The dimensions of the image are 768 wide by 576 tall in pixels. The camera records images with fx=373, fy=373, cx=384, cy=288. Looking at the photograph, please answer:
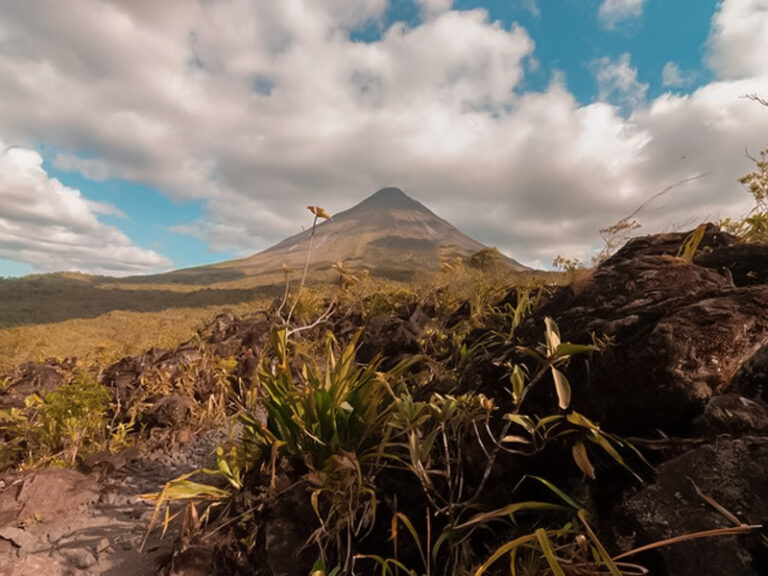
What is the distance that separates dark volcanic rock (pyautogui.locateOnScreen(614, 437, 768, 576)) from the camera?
118 centimetres

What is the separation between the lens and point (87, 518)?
124 inches

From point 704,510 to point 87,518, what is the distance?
422cm

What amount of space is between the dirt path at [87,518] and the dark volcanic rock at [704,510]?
2749mm

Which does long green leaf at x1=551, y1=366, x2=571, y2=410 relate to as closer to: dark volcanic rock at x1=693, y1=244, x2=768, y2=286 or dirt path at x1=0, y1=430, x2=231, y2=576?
dark volcanic rock at x1=693, y1=244, x2=768, y2=286

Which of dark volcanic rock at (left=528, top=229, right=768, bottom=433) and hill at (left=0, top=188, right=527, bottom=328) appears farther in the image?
hill at (left=0, top=188, right=527, bottom=328)

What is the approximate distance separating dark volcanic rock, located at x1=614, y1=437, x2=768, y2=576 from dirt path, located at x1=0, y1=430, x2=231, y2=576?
2749 mm

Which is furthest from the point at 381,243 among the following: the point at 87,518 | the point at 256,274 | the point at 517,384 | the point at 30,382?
the point at 517,384

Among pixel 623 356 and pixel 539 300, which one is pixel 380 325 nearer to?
pixel 539 300

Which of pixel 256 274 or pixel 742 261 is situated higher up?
pixel 256 274

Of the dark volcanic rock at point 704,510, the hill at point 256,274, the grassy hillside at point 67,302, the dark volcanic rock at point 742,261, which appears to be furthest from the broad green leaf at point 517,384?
the grassy hillside at point 67,302

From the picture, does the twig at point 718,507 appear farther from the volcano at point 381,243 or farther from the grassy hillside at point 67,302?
the volcano at point 381,243

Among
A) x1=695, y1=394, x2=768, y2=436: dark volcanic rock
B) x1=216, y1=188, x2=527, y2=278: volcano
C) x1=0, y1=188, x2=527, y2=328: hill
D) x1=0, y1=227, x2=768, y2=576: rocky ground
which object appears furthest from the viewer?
x1=216, y1=188, x2=527, y2=278: volcano

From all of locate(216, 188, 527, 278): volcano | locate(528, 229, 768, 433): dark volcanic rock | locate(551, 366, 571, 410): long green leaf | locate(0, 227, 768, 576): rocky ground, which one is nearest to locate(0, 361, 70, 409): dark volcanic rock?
locate(0, 227, 768, 576): rocky ground

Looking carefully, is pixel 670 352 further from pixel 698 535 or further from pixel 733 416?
pixel 698 535
